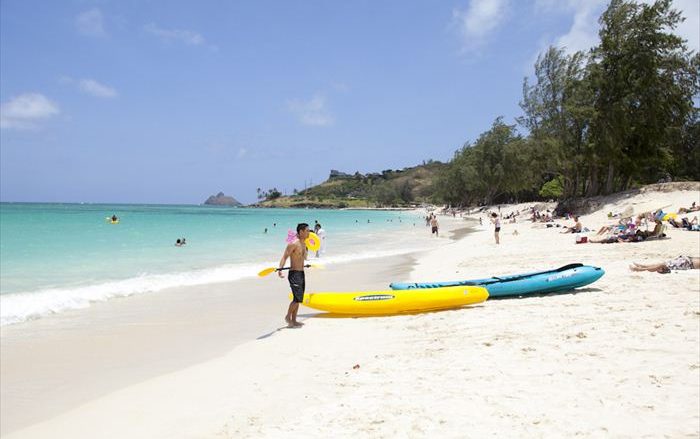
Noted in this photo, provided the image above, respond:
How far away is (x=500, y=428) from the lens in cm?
370

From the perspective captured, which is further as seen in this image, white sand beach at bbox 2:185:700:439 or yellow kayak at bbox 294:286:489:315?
yellow kayak at bbox 294:286:489:315

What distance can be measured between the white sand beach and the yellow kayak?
235mm

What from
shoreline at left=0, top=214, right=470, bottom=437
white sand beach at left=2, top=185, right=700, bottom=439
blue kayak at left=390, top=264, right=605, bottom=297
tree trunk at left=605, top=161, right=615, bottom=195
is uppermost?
tree trunk at left=605, top=161, right=615, bottom=195

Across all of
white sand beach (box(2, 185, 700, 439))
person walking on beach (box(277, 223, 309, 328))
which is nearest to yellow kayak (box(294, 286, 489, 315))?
white sand beach (box(2, 185, 700, 439))

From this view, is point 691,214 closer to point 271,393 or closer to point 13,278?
point 271,393

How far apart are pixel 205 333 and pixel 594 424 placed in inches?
234

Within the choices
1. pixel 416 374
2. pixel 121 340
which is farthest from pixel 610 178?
pixel 121 340

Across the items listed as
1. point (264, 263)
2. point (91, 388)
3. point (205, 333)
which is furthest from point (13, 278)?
point (91, 388)

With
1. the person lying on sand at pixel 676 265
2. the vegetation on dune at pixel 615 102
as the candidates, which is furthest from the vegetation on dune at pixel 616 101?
the person lying on sand at pixel 676 265

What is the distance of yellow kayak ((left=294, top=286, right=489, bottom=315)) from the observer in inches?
323

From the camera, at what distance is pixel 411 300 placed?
323 inches

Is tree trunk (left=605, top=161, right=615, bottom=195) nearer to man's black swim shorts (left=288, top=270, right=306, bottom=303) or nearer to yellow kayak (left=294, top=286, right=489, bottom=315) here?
yellow kayak (left=294, top=286, right=489, bottom=315)

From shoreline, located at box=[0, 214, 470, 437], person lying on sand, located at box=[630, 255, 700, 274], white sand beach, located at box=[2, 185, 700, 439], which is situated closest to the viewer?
white sand beach, located at box=[2, 185, 700, 439]

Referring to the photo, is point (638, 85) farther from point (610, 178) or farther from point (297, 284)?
point (297, 284)
